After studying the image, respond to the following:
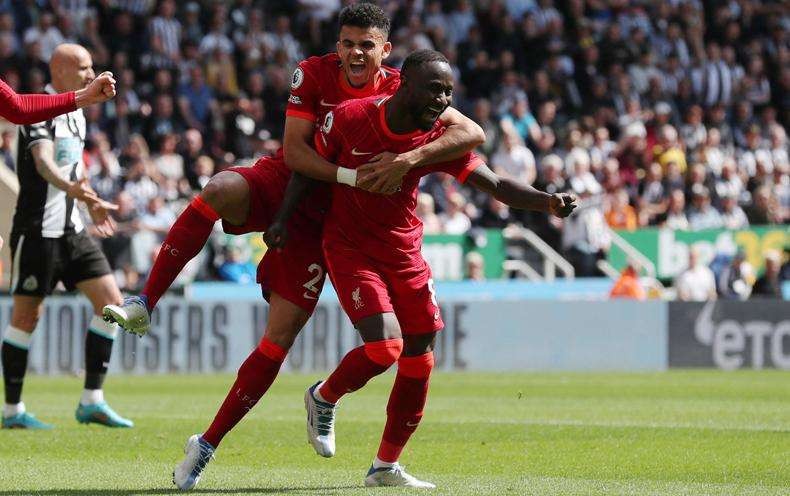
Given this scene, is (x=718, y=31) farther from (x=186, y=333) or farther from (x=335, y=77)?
(x=335, y=77)


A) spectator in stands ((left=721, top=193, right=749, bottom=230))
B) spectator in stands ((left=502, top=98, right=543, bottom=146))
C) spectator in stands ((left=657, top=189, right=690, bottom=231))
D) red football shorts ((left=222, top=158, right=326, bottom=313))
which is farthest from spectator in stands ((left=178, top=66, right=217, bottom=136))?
red football shorts ((left=222, top=158, right=326, bottom=313))

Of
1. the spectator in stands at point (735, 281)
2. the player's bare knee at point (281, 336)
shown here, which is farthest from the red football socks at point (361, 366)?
the spectator in stands at point (735, 281)

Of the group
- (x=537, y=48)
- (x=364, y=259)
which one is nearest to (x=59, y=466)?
(x=364, y=259)

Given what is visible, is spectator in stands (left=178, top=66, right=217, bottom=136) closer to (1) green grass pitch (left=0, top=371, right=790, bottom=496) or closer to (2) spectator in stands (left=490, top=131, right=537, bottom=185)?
(2) spectator in stands (left=490, top=131, right=537, bottom=185)

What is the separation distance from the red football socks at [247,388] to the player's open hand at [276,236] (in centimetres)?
54

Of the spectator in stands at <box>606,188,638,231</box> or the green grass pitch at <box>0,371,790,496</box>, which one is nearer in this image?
the green grass pitch at <box>0,371,790,496</box>

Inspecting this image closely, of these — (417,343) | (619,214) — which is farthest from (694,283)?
(417,343)

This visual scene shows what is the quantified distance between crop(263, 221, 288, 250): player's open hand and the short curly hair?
44.7 inches

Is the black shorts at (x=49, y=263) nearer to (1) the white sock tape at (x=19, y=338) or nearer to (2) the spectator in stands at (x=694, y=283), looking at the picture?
(1) the white sock tape at (x=19, y=338)

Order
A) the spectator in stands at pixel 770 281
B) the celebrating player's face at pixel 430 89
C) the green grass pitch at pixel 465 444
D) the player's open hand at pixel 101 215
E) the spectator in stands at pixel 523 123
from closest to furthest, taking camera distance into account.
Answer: the celebrating player's face at pixel 430 89
the green grass pitch at pixel 465 444
the player's open hand at pixel 101 215
the spectator in stands at pixel 770 281
the spectator in stands at pixel 523 123

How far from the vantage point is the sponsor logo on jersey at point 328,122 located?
7.58 meters

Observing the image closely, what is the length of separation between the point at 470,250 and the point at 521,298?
1.08 m

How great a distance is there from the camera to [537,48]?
26953 mm

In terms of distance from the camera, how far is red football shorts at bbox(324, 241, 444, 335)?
743cm
